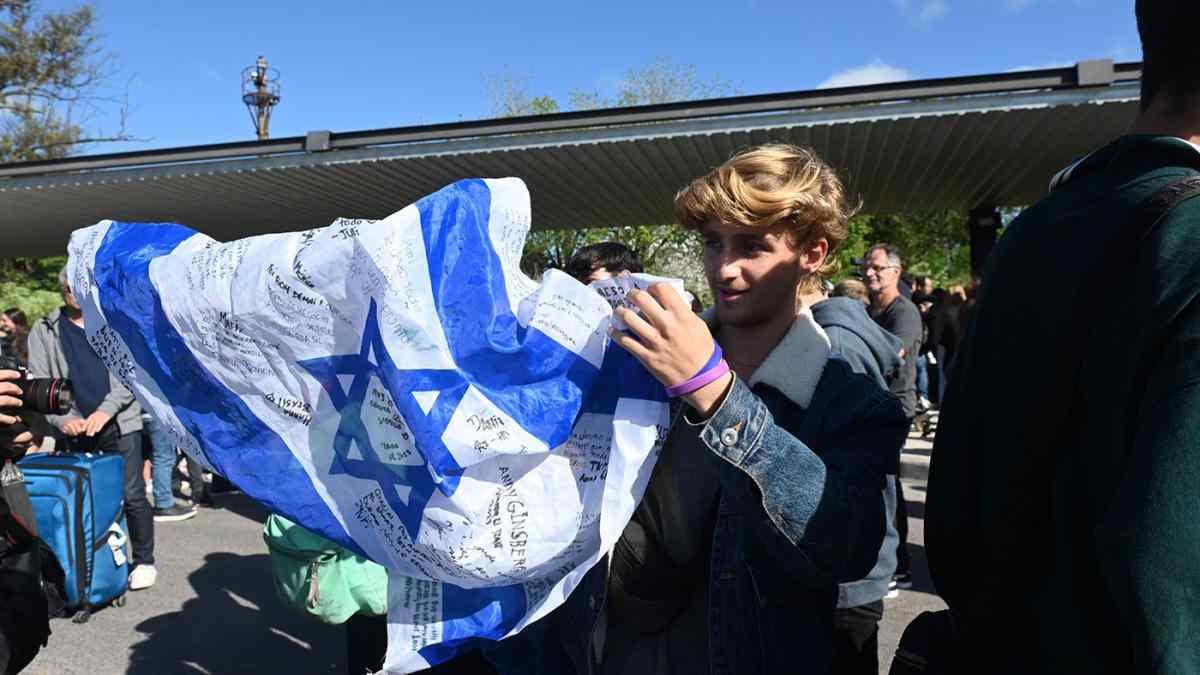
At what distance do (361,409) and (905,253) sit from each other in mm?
36128

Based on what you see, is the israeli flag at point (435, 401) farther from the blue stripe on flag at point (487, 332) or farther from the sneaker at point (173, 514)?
the sneaker at point (173, 514)

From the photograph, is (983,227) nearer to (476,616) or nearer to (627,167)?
(627,167)

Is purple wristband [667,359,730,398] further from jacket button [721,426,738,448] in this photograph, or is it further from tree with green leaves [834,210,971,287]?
tree with green leaves [834,210,971,287]

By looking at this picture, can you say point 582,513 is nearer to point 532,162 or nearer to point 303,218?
point 532,162

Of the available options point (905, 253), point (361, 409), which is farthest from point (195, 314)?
point (905, 253)

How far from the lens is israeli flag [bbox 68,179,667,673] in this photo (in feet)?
4.75

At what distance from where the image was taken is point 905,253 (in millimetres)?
35219

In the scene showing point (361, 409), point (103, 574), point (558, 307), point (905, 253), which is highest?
point (905, 253)

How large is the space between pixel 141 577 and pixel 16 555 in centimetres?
374

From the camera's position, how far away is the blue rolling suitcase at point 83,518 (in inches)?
174

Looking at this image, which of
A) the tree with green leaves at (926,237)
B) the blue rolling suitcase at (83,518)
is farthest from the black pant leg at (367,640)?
the tree with green leaves at (926,237)

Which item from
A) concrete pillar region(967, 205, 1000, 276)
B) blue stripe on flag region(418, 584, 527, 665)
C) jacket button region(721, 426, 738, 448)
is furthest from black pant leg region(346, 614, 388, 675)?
concrete pillar region(967, 205, 1000, 276)

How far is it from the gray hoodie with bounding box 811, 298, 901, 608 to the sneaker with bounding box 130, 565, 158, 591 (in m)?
4.71

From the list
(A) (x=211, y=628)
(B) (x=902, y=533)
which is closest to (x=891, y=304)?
(B) (x=902, y=533)
